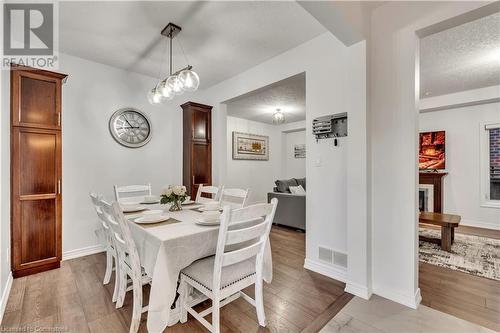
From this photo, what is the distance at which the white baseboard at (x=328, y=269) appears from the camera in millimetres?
2355

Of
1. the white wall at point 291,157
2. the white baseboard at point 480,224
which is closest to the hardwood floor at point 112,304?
the white baseboard at point 480,224

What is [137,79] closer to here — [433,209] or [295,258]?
[295,258]

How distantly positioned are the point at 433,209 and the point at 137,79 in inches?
239

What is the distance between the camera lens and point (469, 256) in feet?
9.63

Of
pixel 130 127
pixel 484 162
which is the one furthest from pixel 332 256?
pixel 484 162

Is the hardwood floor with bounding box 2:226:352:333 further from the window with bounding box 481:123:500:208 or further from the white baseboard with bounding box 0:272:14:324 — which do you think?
the window with bounding box 481:123:500:208

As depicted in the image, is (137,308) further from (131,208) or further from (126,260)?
→ (131,208)

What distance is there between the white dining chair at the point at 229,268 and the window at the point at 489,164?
5.11 metres

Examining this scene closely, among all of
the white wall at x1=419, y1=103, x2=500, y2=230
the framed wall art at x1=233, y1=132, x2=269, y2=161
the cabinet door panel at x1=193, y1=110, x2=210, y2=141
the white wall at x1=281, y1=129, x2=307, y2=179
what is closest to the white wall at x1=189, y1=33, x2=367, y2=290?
the cabinet door panel at x1=193, y1=110, x2=210, y2=141

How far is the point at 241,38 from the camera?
2623 millimetres

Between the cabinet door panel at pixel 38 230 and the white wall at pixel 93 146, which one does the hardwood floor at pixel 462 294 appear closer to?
the white wall at pixel 93 146

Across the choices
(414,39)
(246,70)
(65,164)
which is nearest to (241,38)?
(246,70)

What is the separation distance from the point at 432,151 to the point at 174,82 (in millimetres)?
5339

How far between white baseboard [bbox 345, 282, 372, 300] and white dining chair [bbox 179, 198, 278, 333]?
915 mm
